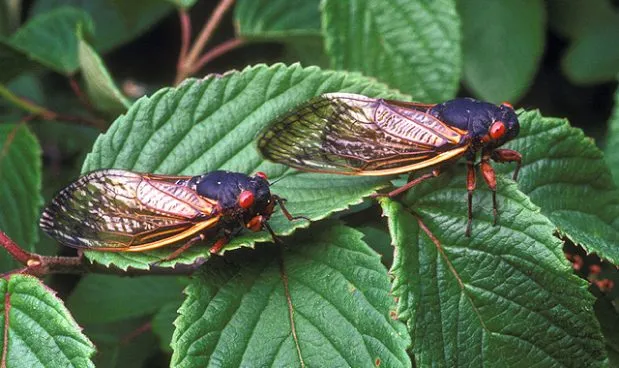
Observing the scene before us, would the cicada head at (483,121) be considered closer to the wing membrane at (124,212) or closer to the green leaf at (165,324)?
the wing membrane at (124,212)

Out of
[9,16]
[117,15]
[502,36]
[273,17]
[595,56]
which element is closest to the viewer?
[273,17]

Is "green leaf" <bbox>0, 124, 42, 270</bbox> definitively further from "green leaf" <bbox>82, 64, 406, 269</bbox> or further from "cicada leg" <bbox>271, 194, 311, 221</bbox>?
"cicada leg" <bbox>271, 194, 311, 221</bbox>

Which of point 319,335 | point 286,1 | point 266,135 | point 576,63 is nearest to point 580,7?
point 576,63

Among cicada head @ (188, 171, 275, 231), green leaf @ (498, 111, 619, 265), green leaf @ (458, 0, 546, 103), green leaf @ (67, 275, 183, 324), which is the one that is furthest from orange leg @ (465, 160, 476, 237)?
green leaf @ (458, 0, 546, 103)

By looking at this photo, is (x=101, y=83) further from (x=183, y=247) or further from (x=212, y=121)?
(x=183, y=247)

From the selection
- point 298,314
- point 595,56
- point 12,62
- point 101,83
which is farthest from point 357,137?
point 595,56
